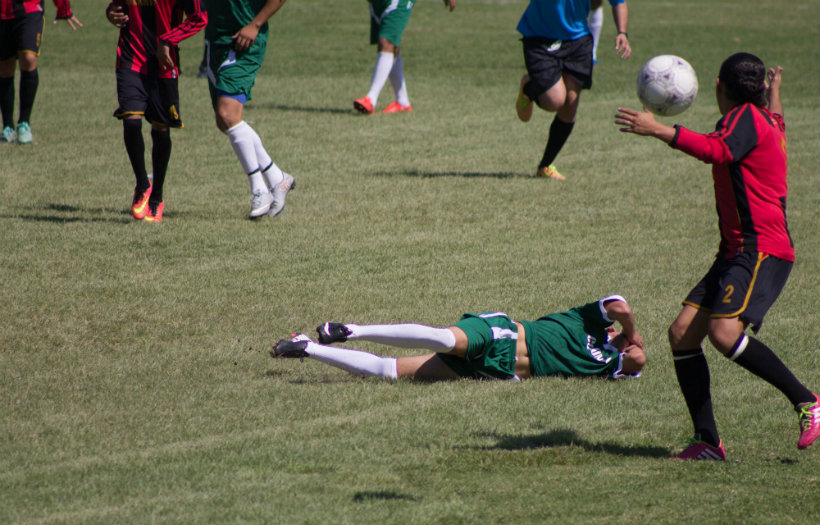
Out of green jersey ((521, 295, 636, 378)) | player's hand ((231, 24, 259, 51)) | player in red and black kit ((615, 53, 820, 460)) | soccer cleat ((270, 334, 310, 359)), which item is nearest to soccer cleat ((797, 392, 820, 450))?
player in red and black kit ((615, 53, 820, 460))

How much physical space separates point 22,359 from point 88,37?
15.9 meters

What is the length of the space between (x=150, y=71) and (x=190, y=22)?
0.54 m

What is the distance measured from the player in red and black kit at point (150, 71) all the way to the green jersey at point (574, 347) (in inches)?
156

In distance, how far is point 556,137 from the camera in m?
9.76

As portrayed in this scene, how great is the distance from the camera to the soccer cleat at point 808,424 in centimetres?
435

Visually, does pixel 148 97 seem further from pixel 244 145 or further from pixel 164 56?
pixel 244 145

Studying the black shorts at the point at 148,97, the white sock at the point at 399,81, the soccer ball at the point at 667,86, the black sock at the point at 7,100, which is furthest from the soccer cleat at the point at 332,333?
the white sock at the point at 399,81

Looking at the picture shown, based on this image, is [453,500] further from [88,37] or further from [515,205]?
[88,37]

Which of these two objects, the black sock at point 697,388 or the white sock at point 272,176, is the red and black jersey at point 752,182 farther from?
the white sock at point 272,176

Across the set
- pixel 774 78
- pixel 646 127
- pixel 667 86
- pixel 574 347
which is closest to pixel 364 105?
pixel 574 347

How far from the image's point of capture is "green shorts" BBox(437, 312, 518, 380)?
5.18 metres

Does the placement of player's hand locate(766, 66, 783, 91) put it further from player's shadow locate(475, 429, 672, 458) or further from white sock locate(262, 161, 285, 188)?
white sock locate(262, 161, 285, 188)

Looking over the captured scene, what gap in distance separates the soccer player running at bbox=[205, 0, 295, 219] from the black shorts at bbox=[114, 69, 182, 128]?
36 cm

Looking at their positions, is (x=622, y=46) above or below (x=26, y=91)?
above
